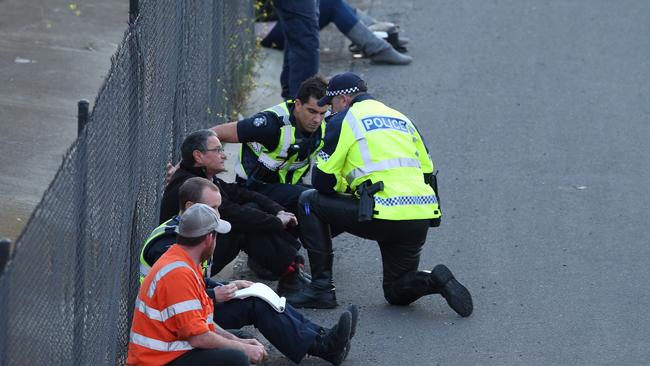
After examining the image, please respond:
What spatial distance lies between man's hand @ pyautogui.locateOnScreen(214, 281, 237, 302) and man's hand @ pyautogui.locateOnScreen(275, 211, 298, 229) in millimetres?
1228

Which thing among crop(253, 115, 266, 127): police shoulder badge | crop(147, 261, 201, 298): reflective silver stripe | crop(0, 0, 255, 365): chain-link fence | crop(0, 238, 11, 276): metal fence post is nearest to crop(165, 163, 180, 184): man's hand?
crop(0, 0, 255, 365): chain-link fence

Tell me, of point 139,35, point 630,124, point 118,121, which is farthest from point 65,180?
point 630,124

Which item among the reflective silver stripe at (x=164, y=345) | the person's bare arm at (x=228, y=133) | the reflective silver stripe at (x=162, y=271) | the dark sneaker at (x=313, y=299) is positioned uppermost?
the reflective silver stripe at (x=162, y=271)

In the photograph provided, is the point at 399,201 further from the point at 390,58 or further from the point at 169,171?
the point at 390,58

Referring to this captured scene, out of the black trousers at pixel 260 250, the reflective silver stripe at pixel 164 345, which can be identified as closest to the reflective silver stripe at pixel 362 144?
the black trousers at pixel 260 250

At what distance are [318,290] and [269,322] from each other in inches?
43.2

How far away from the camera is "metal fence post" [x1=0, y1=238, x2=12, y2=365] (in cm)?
414

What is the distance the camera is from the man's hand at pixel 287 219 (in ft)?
25.8

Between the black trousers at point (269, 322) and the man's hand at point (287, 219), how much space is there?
113cm

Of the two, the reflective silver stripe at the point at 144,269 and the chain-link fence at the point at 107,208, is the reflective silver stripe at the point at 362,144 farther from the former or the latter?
the reflective silver stripe at the point at 144,269

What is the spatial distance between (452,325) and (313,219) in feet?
3.66

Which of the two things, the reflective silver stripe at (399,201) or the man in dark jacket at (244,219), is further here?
the reflective silver stripe at (399,201)

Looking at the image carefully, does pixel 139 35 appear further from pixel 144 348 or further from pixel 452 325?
pixel 452 325

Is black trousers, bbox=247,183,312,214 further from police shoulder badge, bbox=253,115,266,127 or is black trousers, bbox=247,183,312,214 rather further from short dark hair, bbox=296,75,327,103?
short dark hair, bbox=296,75,327,103
